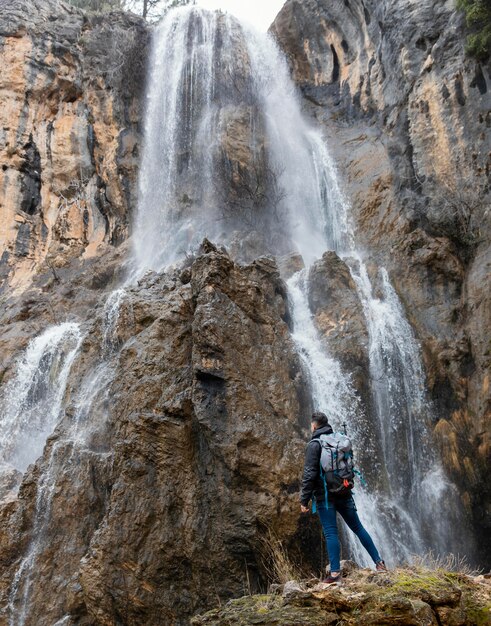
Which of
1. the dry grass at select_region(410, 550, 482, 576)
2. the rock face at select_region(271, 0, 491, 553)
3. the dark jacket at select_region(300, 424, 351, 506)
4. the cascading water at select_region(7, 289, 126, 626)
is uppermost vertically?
the rock face at select_region(271, 0, 491, 553)

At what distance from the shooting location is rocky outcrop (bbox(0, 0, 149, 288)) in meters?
21.2

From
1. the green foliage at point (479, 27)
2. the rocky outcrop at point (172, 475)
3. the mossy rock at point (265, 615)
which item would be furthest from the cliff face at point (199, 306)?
the mossy rock at point (265, 615)

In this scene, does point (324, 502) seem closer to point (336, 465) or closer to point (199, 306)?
point (336, 465)

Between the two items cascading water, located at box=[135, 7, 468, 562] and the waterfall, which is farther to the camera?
the waterfall

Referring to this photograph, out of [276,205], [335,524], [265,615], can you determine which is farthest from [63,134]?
[265,615]

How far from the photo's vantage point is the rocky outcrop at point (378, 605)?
417cm

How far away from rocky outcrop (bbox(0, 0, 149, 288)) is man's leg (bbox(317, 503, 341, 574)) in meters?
16.5

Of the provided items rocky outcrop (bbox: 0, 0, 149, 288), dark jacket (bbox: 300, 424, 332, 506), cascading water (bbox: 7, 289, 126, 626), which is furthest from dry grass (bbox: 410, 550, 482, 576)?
rocky outcrop (bbox: 0, 0, 149, 288)

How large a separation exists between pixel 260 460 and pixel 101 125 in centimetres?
1841

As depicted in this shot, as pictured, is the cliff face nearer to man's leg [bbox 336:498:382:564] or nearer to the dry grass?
the dry grass

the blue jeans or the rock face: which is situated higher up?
the rock face

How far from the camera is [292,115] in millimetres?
22234

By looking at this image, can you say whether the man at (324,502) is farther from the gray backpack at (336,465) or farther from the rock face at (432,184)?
the rock face at (432,184)

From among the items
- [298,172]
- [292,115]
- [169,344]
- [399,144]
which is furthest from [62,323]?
[292,115]
